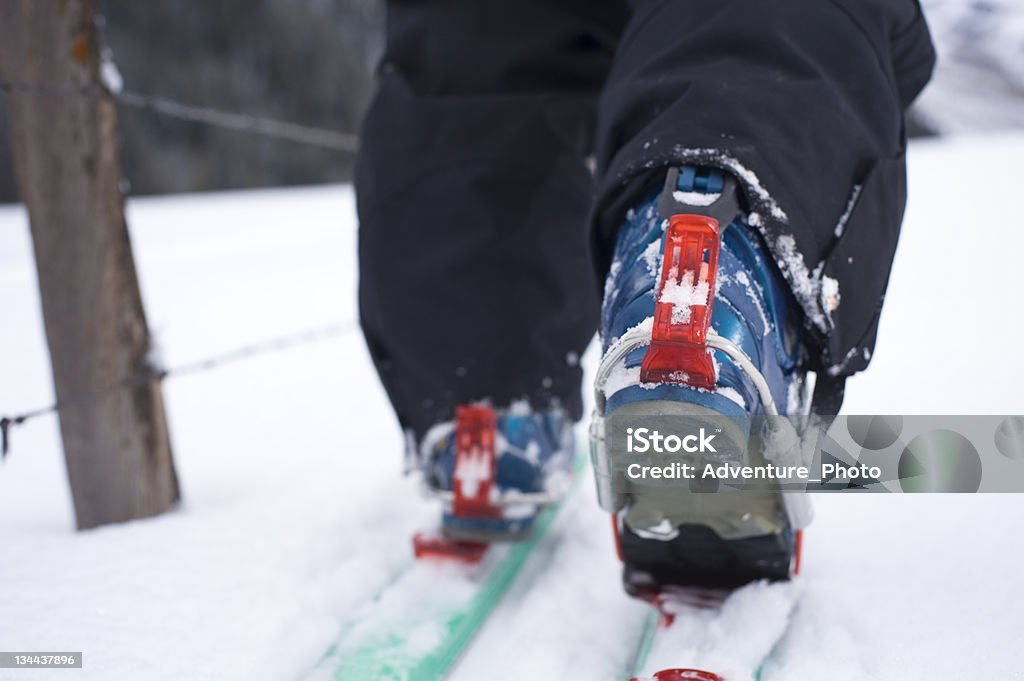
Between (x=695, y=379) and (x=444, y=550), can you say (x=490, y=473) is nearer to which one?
(x=444, y=550)

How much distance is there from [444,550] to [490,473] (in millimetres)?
118

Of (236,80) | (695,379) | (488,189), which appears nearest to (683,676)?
(695,379)

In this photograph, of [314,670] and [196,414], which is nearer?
[314,670]

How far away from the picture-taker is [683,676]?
2.00ft

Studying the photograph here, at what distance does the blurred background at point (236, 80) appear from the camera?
41.0ft

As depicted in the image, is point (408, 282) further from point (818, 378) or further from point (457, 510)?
point (818, 378)

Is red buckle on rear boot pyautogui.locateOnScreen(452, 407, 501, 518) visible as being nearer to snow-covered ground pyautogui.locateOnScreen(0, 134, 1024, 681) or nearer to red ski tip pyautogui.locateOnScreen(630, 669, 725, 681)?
snow-covered ground pyautogui.locateOnScreen(0, 134, 1024, 681)

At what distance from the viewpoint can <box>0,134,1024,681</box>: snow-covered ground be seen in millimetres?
677

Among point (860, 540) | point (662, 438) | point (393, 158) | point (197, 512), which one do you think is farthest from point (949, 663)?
point (197, 512)

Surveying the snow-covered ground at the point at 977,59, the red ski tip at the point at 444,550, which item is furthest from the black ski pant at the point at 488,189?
the snow-covered ground at the point at 977,59

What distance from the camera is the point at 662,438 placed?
506 millimetres

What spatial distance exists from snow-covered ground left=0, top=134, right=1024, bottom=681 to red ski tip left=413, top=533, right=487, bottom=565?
0.04 m

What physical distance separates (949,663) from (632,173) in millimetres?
464

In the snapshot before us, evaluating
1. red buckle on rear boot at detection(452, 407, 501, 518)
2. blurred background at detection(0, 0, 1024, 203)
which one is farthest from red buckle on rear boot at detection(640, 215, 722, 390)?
blurred background at detection(0, 0, 1024, 203)
